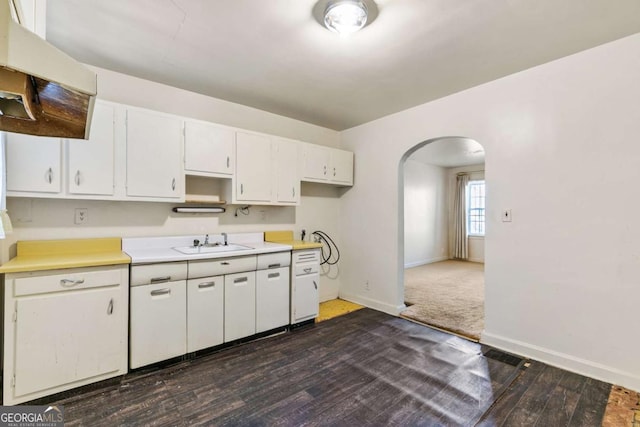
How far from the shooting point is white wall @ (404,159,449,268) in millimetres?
6777

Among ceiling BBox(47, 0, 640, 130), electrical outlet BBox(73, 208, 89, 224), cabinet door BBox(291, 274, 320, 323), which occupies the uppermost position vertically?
ceiling BBox(47, 0, 640, 130)

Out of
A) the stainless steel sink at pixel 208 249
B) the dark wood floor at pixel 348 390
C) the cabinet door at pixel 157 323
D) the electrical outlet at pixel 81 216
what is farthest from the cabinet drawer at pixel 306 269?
the electrical outlet at pixel 81 216

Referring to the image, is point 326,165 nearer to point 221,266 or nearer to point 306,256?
point 306,256

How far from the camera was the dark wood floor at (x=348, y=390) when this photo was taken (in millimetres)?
1819

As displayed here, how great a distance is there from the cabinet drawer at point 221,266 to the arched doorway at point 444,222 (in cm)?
256

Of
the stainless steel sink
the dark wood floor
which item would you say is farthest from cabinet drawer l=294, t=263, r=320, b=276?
the dark wood floor

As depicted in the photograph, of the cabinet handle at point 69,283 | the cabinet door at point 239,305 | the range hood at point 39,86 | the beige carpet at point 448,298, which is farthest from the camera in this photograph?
the beige carpet at point 448,298

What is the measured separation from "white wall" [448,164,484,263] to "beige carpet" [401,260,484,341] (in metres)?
0.84

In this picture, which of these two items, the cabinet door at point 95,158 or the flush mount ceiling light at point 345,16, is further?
the cabinet door at point 95,158

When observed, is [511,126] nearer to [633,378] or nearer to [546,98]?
[546,98]

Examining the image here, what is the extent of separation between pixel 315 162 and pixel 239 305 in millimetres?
1943

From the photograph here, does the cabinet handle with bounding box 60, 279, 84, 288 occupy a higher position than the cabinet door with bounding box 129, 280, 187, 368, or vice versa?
the cabinet handle with bounding box 60, 279, 84, 288

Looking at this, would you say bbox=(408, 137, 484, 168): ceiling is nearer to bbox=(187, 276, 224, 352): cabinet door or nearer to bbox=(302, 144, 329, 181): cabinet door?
bbox=(302, 144, 329, 181): cabinet door

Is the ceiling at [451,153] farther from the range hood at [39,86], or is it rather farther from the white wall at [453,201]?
the range hood at [39,86]
